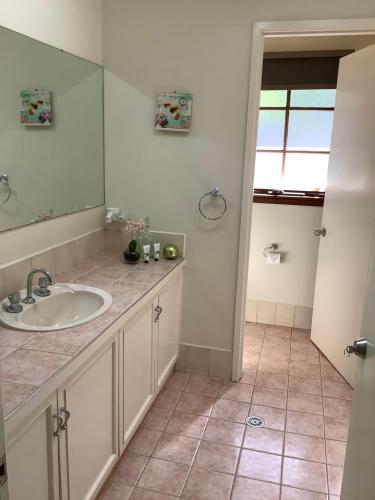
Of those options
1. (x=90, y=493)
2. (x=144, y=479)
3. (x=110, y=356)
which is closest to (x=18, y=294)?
(x=110, y=356)

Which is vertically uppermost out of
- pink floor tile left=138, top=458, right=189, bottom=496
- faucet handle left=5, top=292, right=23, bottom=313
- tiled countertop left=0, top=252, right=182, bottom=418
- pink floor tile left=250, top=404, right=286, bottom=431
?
→ faucet handle left=5, top=292, right=23, bottom=313

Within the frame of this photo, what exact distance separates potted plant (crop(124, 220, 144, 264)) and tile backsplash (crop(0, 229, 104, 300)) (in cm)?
23

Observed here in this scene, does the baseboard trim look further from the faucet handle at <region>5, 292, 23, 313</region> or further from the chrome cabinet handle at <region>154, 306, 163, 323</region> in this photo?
the faucet handle at <region>5, 292, 23, 313</region>

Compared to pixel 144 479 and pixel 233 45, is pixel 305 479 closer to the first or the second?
pixel 144 479

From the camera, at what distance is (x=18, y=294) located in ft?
6.05

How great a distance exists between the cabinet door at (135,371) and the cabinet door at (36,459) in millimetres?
561

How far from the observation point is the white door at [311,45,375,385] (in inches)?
107

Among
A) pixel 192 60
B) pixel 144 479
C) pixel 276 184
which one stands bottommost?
pixel 144 479

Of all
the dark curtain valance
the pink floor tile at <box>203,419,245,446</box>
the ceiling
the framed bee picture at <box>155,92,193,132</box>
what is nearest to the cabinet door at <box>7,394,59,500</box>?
the pink floor tile at <box>203,419,245,446</box>

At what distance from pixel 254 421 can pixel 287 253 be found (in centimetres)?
166

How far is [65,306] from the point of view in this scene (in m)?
2.06

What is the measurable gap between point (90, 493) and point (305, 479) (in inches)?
39.7

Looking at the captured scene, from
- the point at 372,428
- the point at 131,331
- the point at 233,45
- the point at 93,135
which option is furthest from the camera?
the point at 93,135

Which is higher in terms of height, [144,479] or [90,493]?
[90,493]
